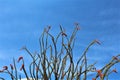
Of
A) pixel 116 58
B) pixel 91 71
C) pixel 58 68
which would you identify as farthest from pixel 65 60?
pixel 116 58

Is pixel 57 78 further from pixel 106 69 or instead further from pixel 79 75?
pixel 106 69

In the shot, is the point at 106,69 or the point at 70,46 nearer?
the point at 106,69

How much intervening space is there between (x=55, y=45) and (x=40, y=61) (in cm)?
33

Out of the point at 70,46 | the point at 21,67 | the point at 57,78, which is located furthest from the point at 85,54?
the point at 21,67

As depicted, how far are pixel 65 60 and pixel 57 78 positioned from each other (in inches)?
12.5

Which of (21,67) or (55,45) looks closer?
(21,67)

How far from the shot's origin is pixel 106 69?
4.03m

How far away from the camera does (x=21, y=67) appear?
4.07 metres

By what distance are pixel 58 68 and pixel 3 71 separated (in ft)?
2.67

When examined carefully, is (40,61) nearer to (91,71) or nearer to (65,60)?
(65,60)

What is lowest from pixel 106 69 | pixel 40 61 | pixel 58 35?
pixel 106 69

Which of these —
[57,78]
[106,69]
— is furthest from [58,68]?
[106,69]

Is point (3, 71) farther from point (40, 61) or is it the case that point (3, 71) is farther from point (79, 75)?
point (79, 75)

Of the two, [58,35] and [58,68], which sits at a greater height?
[58,35]
